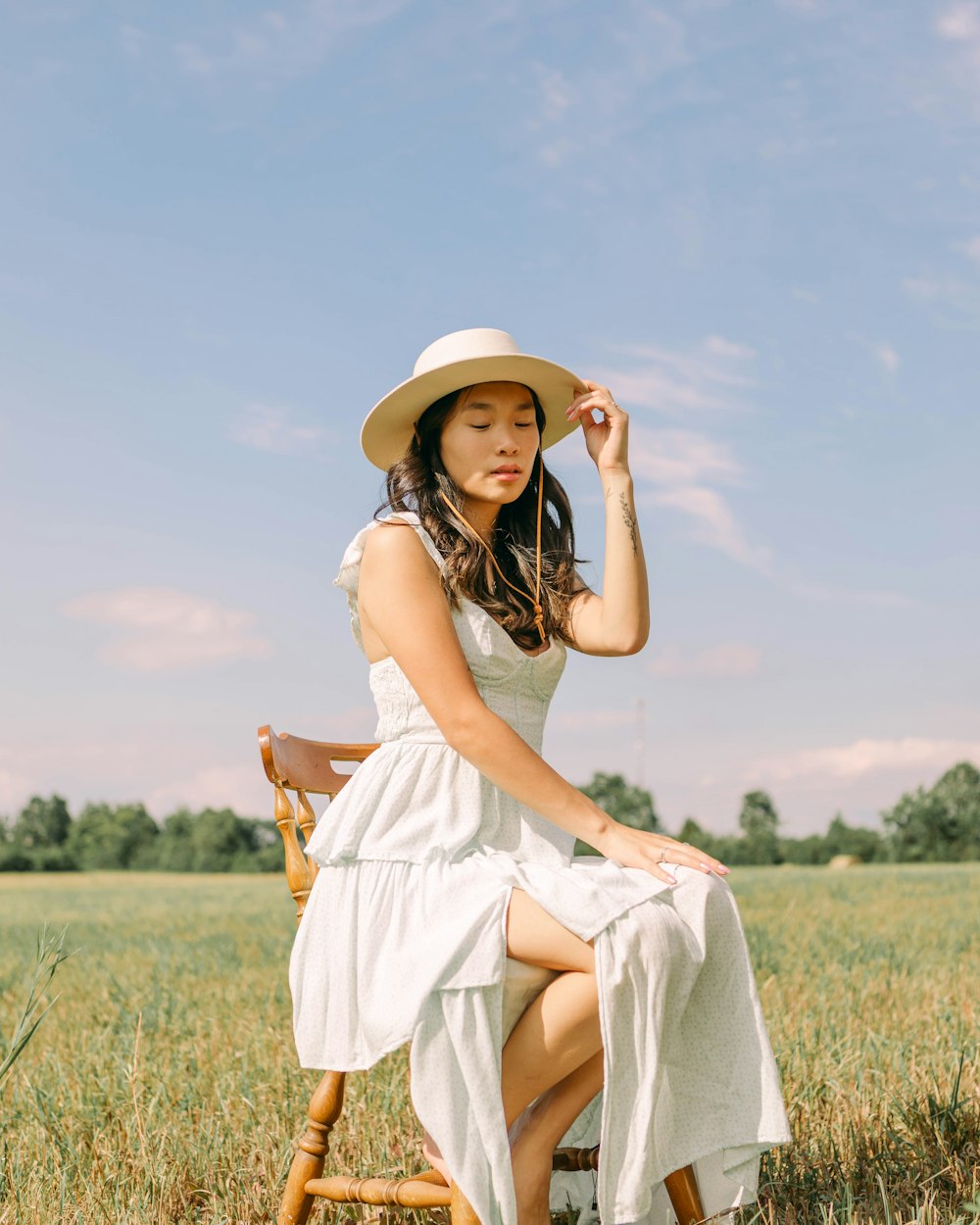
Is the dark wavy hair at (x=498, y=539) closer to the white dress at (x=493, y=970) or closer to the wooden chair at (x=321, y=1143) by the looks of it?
the white dress at (x=493, y=970)

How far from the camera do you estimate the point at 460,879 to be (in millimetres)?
2482

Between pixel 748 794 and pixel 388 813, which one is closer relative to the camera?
pixel 388 813

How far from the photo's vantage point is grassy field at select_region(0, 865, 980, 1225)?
309 centimetres

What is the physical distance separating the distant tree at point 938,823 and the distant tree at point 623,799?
6976mm

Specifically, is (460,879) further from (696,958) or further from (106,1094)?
(106,1094)

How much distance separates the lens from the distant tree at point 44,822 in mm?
45312

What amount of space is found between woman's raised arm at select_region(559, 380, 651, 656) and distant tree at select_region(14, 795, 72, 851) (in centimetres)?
4569

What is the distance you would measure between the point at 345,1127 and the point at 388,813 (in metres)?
1.54

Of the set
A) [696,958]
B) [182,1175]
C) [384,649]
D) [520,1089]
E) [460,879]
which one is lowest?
[182,1175]

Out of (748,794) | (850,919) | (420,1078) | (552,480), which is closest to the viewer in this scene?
(420,1078)

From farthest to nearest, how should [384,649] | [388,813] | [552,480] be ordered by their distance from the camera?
[552,480] → [384,649] → [388,813]

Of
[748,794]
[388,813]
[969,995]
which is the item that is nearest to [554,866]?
[388,813]

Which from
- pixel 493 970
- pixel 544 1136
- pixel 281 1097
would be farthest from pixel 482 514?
pixel 281 1097

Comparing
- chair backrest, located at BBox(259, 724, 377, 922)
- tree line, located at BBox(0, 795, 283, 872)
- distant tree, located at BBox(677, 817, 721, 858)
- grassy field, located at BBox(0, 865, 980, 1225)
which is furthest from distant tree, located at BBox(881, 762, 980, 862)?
chair backrest, located at BBox(259, 724, 377, 922)
